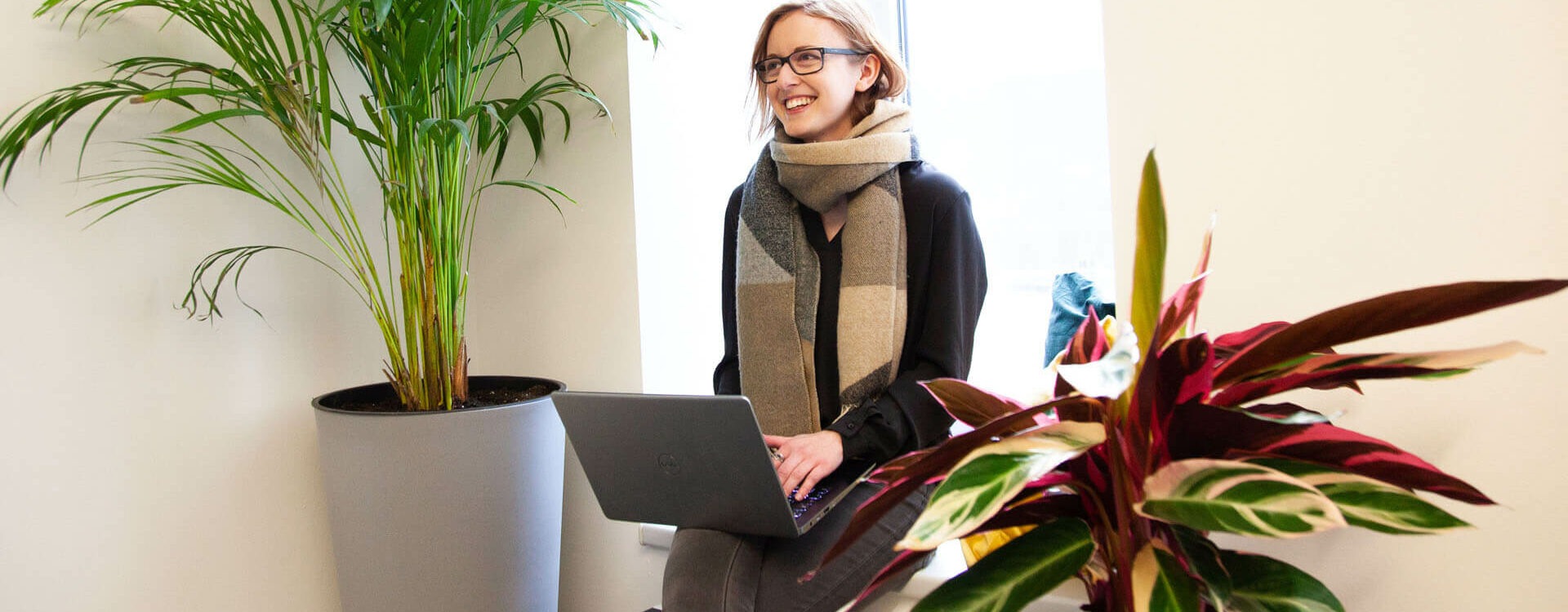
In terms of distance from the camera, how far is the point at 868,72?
1595mm

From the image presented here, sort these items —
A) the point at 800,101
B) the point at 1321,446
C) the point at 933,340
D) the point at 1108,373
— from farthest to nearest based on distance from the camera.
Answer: the point at 800,101 → the point at 933,340 → the point at 1321,446 → the point at 1108,373

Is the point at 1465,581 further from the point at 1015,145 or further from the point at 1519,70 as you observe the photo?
the point at 1015,145

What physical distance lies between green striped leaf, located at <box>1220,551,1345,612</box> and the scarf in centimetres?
71

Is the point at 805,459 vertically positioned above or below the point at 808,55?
below

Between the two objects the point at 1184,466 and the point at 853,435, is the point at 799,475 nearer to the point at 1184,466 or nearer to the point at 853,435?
the point at 853,435

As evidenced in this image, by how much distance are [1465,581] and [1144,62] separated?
711mm

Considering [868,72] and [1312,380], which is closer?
[1312,380]

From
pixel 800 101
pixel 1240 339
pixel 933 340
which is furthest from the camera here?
pixel 800 101

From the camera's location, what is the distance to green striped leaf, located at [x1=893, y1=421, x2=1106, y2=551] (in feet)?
2.27

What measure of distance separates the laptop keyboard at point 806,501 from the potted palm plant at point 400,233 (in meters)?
0.59

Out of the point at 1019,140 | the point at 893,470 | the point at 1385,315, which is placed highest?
the point at 1019,140

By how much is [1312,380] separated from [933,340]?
2.21 feet

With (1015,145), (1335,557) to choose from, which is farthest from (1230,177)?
(1015,145)

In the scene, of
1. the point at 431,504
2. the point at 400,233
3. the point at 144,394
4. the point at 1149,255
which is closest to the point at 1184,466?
the point at 1149,255
